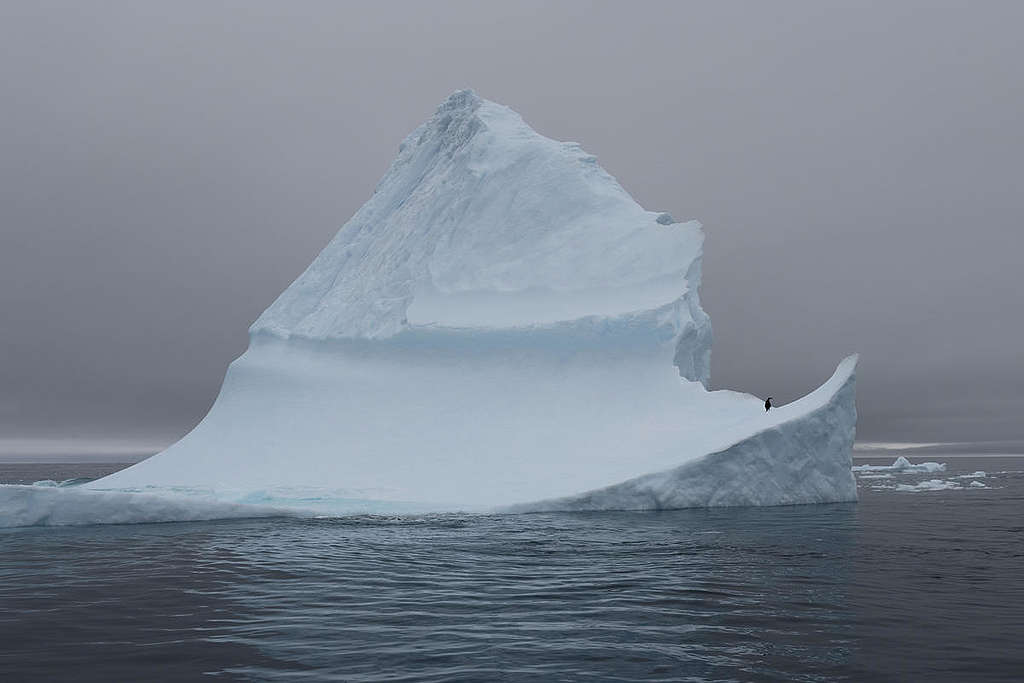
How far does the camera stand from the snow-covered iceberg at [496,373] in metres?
20.9

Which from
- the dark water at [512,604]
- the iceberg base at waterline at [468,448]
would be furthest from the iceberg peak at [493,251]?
the dark water at [512,604]

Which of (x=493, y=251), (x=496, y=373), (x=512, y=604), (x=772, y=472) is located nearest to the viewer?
(x=512, y=604)

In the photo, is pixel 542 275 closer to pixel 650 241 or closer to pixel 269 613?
pixel 650 241

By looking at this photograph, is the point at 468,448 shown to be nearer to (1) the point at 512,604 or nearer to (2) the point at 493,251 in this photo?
(2) the point at 493,251

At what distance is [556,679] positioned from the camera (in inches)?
233

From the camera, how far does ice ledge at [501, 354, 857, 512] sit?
63.2ft

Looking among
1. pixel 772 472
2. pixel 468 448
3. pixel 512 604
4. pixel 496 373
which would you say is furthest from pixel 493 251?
pixel 512 604

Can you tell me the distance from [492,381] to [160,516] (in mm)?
11518

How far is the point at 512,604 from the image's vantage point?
337 inches

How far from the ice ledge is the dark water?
134 inches

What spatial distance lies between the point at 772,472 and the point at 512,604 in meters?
14.8

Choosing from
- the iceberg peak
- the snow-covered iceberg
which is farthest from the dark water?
the iceberg peak

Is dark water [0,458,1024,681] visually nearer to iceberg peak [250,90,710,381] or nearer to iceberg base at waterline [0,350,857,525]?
iceberg base at waterline [0,350,857,525]

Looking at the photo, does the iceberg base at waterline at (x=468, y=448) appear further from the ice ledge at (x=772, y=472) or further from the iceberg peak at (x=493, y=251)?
the iceberg peak at (x=493, y=251)
